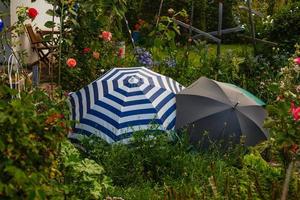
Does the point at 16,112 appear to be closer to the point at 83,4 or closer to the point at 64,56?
the point at 83,4

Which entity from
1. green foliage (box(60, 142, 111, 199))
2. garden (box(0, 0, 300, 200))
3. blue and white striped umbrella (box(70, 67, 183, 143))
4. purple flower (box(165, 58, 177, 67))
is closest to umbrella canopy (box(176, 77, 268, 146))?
garden (box(0, 0, 300, 200))

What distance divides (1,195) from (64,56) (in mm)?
5474

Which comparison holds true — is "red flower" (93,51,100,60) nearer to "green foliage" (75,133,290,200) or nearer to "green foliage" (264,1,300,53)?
"green foliage" (75,133,290,200)

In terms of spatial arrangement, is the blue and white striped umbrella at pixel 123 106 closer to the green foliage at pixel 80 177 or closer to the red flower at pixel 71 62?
the red flower at pixel 71 62

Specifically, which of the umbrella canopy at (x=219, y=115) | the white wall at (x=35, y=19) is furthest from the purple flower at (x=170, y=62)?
the white wall at (x=35, y=19)

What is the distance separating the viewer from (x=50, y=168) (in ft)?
9.02

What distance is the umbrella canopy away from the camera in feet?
19.8

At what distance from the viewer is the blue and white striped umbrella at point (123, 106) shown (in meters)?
5.84

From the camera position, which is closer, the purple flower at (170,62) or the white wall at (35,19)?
the purple flower at (170,62)

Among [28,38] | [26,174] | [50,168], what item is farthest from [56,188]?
[28,38]

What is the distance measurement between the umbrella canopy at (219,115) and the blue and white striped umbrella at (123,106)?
14 centimetres

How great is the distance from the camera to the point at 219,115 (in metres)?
6.06

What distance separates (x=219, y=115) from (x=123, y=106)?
2.97 ft

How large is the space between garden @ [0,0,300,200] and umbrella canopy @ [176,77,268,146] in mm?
10
